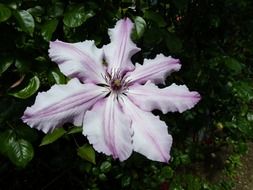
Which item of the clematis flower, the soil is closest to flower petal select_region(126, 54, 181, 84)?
the clematis flower

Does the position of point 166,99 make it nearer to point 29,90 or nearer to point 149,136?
point 149,136

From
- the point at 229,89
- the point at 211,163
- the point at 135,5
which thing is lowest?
A: the point at 211,163

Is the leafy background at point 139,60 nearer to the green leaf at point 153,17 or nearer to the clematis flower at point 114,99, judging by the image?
the green leaf at point 153,17

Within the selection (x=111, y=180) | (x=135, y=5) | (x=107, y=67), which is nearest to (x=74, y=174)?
(x=111, y=180)

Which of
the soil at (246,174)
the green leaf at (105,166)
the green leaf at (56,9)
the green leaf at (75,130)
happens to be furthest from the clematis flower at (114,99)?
the soil at (246,174)

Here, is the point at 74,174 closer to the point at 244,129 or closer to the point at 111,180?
the point at 111,180

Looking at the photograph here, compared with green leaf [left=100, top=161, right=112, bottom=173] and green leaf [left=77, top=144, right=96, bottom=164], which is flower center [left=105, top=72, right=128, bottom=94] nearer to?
green leaf [left=77, top=144, right=96, bottom=164]
